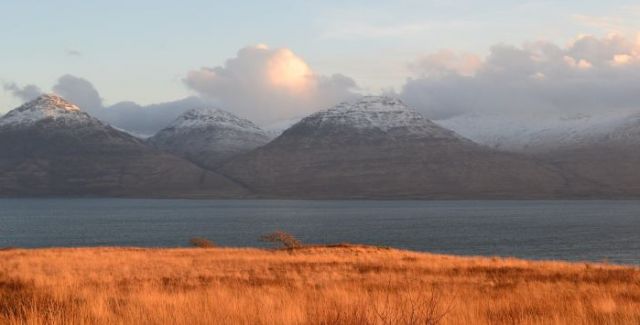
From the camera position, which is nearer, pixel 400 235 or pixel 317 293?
pixel 317 293

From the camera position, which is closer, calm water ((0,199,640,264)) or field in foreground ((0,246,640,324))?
field in foreground ((0,246,640,324))

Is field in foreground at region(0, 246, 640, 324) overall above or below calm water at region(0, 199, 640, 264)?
above

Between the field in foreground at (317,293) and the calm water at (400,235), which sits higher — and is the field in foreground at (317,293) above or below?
above

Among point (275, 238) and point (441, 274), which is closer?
point (441, 274)

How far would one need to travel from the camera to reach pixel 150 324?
12.5m

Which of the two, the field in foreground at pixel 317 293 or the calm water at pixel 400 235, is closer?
the field in foreground at pixel 317 293

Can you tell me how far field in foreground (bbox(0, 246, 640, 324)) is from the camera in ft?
42.9

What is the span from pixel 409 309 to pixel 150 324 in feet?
15.8

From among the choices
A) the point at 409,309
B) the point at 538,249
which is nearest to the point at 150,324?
the point at 409,309

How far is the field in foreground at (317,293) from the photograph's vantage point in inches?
515

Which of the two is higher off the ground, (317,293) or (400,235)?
(317,293)

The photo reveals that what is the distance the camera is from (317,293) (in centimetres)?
1834

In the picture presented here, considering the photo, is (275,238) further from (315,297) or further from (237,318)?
(237,318)

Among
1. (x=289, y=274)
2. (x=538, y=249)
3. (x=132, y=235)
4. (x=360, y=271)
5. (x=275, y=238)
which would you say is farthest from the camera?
(x=132, y=235)
